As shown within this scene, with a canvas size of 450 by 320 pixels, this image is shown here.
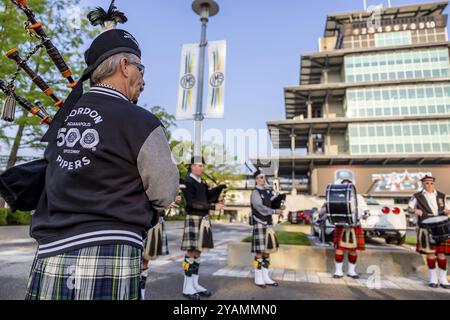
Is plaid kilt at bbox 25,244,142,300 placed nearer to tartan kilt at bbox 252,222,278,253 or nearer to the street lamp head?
tartan kilt at bbox 252,222,278,253

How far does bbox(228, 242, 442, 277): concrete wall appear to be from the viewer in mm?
6285

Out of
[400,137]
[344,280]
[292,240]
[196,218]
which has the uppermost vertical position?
[400,137]

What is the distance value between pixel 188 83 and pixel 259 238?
197 inches

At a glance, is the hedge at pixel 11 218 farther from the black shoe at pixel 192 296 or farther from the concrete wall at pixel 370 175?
the concrete wall at pixel 370 175

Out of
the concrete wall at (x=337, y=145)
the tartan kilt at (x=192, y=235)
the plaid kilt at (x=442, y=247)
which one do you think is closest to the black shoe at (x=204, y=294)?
the tartan kilt at (x=192, y=235)

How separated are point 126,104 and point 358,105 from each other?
42416mm

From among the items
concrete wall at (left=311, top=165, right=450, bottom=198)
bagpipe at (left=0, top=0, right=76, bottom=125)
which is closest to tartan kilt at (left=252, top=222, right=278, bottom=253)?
bagpipe at (left=0, top=0, right=76, bottom=125)

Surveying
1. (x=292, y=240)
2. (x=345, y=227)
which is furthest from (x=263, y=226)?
(x=292, y=240)

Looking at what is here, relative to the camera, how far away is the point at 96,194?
131 cm

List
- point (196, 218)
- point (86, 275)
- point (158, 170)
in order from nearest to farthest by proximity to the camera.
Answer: point (86, 275) < point (158, 170) < point (196, 218)

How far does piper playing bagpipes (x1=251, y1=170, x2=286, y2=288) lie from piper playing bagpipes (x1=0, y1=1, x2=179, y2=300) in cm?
431

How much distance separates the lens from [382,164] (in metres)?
38.1

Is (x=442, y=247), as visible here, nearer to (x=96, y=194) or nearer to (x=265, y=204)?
(x=265, y=204)
